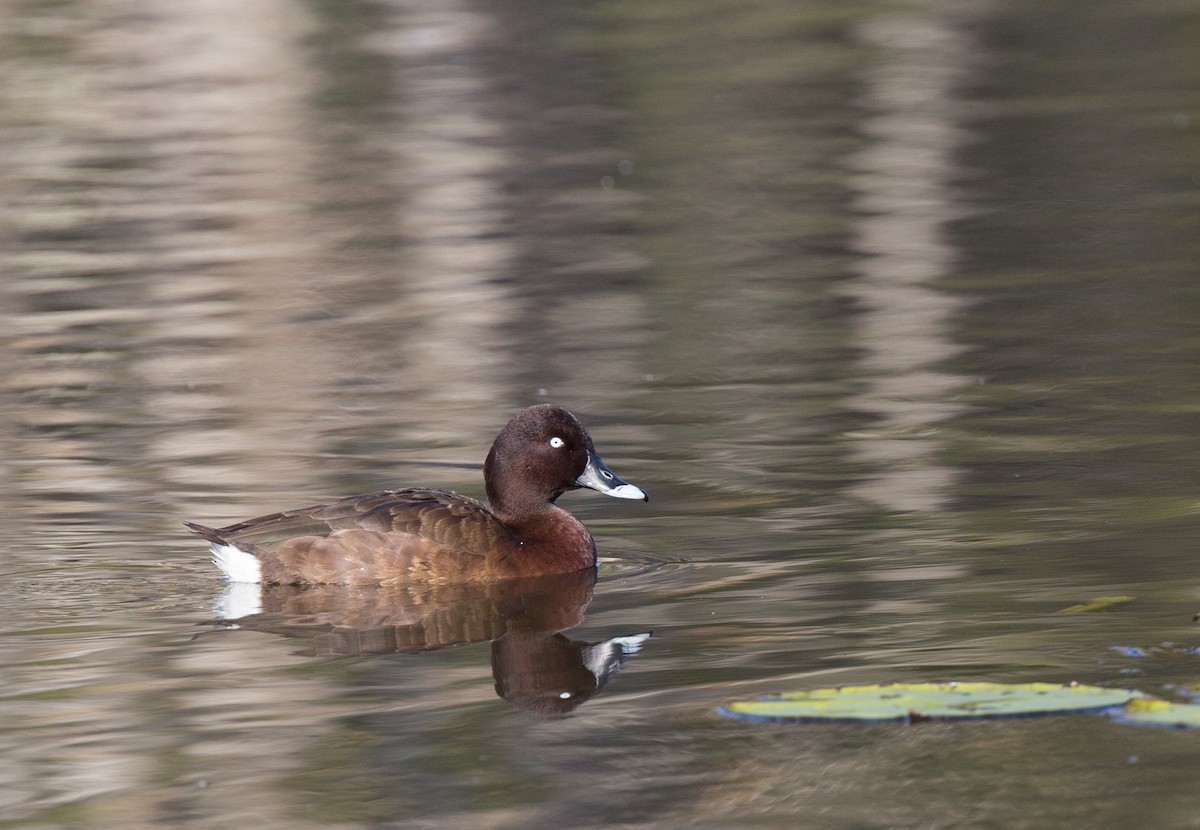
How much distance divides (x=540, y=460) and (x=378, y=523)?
90cm

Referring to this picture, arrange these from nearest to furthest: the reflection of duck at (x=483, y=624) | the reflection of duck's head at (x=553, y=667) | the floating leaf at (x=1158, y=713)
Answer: the floating leaf at (x=1158, y=713), the reflection of duck's head at (x=553, y=667), the reflection of duck at (x=483, y=624)

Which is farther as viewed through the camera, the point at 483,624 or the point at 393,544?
the point at 393,544

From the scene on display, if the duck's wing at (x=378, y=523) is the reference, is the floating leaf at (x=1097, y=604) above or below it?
below

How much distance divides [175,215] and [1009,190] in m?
7.51

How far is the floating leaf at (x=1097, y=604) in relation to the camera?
7289mm

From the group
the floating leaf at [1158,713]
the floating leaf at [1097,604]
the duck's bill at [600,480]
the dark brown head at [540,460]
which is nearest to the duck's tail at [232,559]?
the dark brown head at [540,460]

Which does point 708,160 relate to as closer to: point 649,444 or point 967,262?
point 967,262

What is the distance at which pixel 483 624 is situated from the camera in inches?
315

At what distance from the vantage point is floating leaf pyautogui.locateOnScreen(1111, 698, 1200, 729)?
571cm

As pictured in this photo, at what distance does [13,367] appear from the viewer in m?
13.6

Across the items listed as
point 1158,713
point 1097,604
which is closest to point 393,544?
point 1097,604

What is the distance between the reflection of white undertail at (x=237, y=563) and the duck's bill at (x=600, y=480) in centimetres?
151

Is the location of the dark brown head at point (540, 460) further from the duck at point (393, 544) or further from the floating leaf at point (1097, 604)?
the floating leaf at point (1097, 604)

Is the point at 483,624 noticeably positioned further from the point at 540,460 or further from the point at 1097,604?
the point at 1097,604
